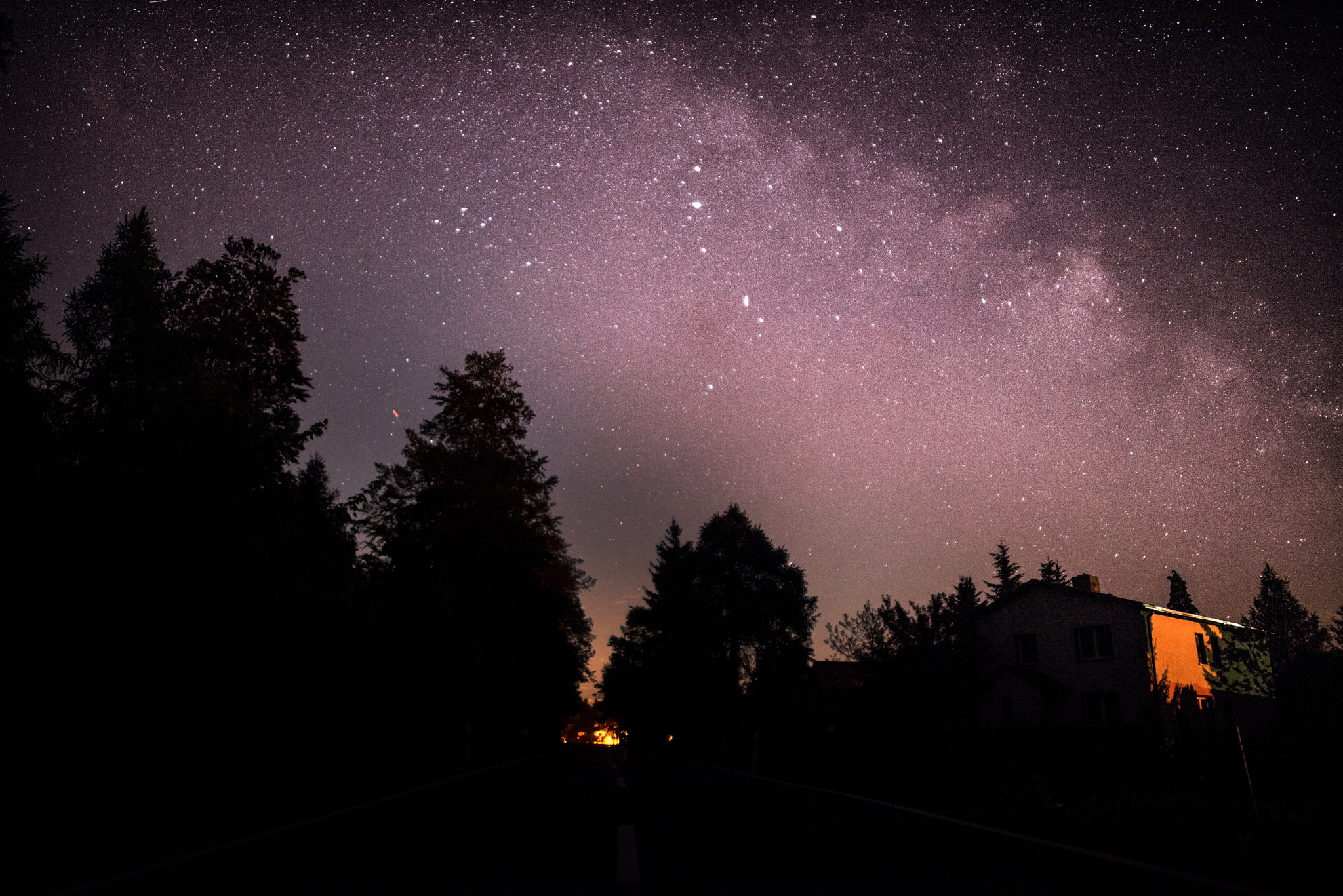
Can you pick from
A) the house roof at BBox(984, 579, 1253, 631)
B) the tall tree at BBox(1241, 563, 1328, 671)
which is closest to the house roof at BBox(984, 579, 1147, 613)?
the house roof at BBox(984, 579, 1253, 631)

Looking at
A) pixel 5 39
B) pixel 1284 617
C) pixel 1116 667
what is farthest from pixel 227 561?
pixel 1284 617

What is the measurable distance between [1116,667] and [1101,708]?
6.22 feet

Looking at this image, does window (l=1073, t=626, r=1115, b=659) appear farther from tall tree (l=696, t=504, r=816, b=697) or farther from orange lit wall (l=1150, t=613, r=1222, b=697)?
tall tree (l=696, t=504, r=816, b=697)

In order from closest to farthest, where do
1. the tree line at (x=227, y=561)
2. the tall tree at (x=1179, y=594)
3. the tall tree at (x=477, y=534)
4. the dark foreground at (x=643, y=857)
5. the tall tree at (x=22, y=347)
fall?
the dark foreground at (x=643, y=857)
the tree line at (x=227, y=561)
the tall tree at (x=22, y=347)
the tall tree at (x=477, y=534)
the tall tree at (x=1179, y=594)

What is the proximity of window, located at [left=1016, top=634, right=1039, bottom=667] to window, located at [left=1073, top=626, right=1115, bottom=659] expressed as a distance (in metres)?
1.97

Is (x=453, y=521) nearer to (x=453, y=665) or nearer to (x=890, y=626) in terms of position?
(x=453, y=665)

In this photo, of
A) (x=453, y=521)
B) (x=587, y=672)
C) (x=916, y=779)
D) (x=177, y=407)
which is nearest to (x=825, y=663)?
(x=587, y=672)

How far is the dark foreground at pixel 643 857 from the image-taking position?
4895 mm

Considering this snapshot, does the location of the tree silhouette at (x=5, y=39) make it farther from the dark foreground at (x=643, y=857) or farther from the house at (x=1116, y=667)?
the house at (x=1116, y=667)

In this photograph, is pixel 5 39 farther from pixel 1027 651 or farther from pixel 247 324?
pixel 1027 651

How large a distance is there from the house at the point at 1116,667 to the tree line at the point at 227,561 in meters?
21.0

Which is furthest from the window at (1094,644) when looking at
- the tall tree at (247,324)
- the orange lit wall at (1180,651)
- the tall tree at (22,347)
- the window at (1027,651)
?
the tall tree at (22,347)

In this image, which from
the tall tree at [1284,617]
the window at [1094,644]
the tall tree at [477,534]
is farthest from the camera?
the tall tree at [1284,617]

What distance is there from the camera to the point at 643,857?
602cm
